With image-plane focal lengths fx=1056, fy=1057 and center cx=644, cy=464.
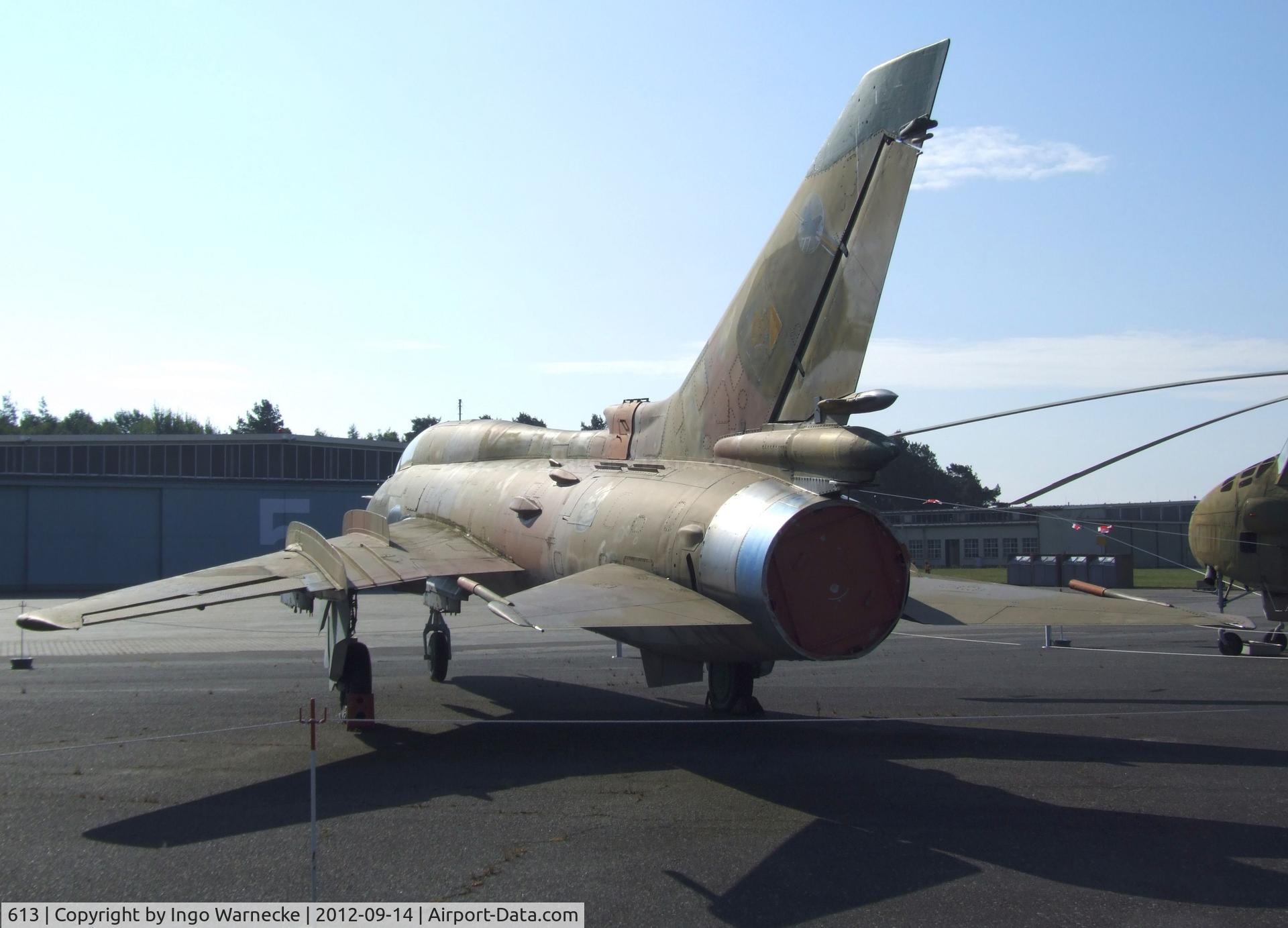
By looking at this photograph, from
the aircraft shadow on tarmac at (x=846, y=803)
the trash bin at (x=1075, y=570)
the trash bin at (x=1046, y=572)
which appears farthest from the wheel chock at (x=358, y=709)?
the trash bin at (x=1046, y=572)

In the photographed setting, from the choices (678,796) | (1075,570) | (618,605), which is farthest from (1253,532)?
(1075,570)

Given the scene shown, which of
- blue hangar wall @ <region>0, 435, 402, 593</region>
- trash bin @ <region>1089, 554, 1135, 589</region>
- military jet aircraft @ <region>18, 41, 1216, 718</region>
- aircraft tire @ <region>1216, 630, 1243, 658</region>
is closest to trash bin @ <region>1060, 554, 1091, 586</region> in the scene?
trash bin @ <region>1089, 554, 1135, 589</region>

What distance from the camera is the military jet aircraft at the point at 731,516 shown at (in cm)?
829

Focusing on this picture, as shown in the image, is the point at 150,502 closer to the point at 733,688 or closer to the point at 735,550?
the point at 733,688

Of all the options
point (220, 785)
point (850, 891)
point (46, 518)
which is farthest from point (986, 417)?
point (46, 518)

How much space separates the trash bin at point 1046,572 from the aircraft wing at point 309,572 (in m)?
34.6

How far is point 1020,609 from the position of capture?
355 inches

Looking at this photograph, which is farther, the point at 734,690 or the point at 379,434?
the point at 379,434

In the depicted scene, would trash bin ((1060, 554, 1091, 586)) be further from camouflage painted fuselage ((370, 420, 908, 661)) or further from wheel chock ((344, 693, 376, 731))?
wheel chock ((344, 693, 376, 731))

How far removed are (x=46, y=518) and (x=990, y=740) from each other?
130ft

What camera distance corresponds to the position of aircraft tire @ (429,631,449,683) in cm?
1469

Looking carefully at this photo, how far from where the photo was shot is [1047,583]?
43.2 m

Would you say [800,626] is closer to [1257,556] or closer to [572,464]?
[572,464]

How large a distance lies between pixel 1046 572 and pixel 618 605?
39087 mm
